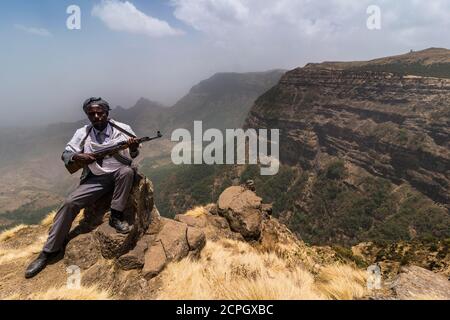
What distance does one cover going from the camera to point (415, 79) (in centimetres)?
15262

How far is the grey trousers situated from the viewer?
8.57 m

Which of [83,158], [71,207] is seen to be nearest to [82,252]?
[71,207]

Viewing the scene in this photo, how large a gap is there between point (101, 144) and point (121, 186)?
136 centimetres

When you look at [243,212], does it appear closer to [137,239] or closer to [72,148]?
[137,239]

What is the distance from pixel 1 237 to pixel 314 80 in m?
204

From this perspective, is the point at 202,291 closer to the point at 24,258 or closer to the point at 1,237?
the point at 24,258

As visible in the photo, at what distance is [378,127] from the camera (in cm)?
15650

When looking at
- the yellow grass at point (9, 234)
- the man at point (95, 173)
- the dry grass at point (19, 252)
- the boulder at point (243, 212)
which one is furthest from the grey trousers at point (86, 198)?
the boulder at point (243, 212)

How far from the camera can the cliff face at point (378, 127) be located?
132 metres

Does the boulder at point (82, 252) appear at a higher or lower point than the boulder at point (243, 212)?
higher

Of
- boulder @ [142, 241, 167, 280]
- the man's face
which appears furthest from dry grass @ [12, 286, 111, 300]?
the man's face

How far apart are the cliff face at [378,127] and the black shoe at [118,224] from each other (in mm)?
138867

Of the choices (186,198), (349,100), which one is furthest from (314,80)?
(186,198)

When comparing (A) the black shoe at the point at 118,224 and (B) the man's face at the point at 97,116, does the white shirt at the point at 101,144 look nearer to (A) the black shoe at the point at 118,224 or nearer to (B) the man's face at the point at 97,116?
(B) the man's face at the point at 97,116
